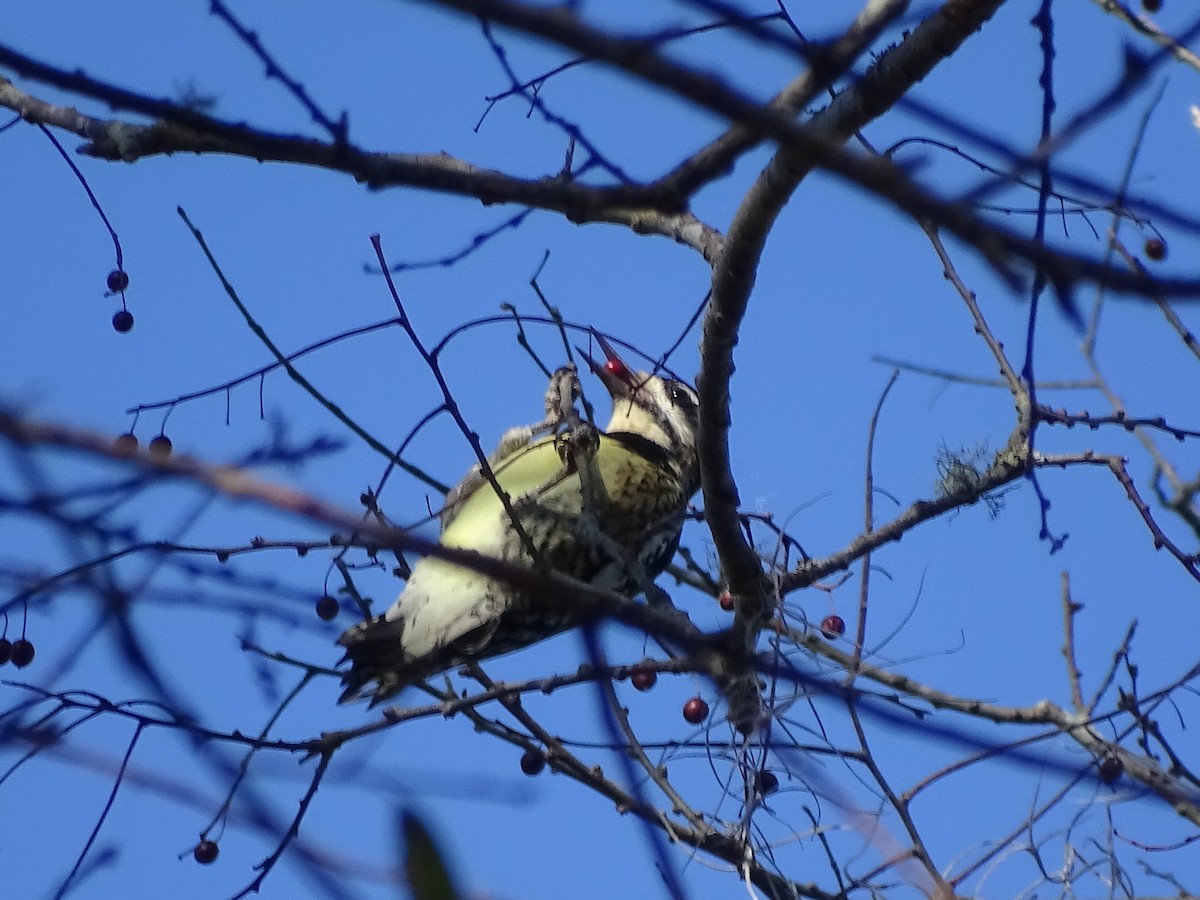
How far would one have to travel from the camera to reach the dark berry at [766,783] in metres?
3.65

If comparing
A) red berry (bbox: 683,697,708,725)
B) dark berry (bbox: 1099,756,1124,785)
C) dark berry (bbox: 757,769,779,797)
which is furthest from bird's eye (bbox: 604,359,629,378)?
dark berry (bbox: 1099,756,1124,785)

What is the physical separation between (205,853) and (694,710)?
153 centimetres

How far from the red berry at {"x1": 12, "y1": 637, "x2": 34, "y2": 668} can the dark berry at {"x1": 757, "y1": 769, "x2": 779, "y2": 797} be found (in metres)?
2.16

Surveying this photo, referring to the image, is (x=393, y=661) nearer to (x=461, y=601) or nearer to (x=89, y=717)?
(x=461, y=601)

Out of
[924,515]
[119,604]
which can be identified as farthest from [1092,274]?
[924,515]

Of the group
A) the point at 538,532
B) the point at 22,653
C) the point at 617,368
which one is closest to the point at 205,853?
the point at 22,653

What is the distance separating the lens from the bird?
440 cm

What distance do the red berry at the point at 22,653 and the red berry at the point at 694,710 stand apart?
197 cm

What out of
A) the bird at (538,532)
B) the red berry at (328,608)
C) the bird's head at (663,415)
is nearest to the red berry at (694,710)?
the bird at (538,532)

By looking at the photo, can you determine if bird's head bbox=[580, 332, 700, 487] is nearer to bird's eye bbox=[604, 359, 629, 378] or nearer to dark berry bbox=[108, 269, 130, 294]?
bird's eye bbox=[604, 359, 629, 378]

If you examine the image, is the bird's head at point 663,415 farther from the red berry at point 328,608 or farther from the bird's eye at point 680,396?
the red berry at point 328,608

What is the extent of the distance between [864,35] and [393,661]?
3446 mm

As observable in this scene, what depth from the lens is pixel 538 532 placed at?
4812mm

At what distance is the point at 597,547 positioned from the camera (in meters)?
4.66
